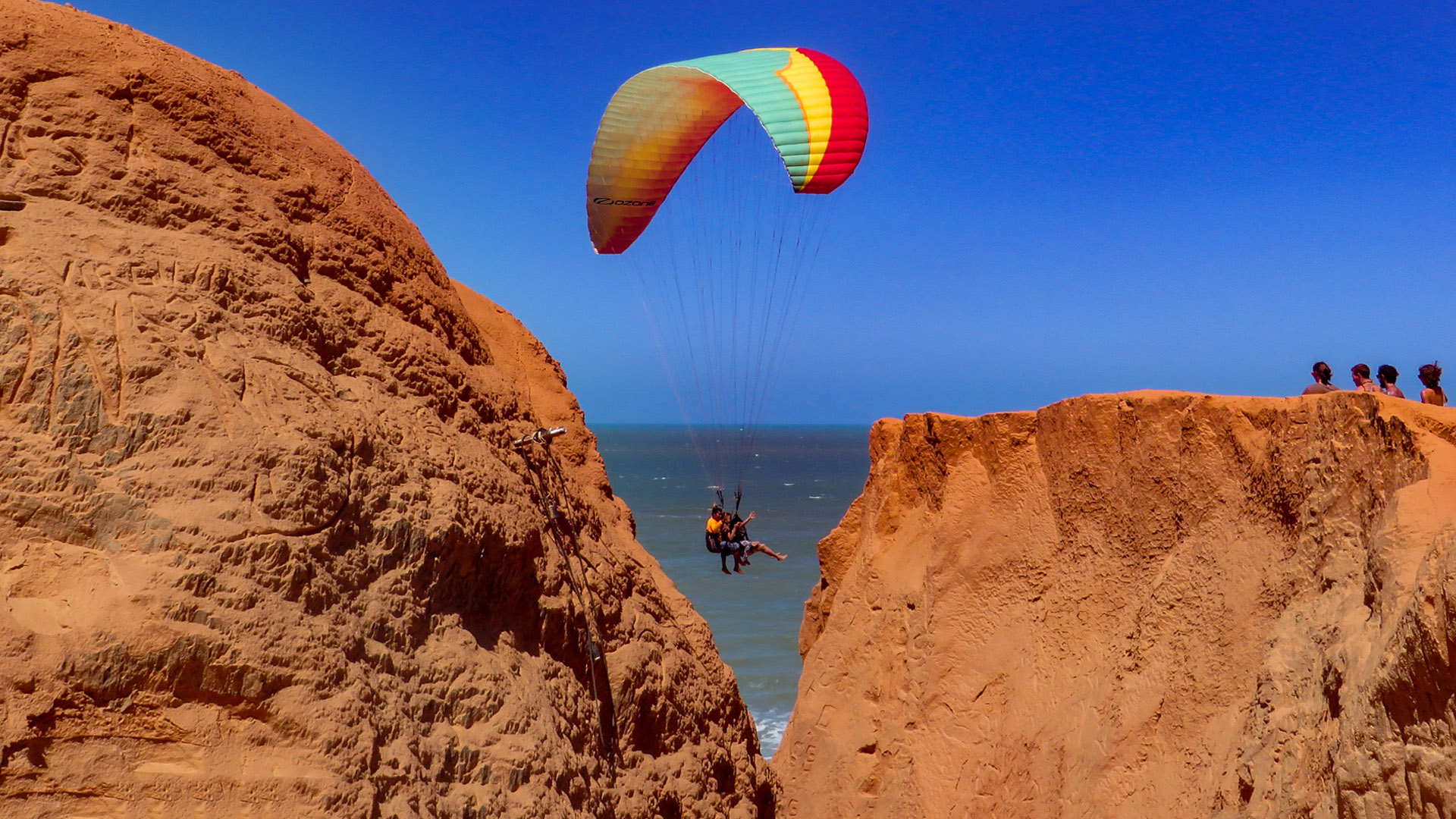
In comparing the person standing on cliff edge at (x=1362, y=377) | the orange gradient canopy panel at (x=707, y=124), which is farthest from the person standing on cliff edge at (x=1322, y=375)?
the orange gradient canopy panel at (x=707, y=124)

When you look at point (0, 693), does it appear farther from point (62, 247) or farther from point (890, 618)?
point (890, 618)

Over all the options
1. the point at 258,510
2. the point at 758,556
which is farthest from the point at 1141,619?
the point at 758,556

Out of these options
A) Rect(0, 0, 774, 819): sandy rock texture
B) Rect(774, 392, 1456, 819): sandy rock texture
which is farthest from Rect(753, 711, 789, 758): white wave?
Rect(0, 0, 774, 819): sandy rock texture

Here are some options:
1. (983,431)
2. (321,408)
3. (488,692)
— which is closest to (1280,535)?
(983,431)

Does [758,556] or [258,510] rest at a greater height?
[258,510]

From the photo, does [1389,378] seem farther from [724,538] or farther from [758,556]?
[758,556]

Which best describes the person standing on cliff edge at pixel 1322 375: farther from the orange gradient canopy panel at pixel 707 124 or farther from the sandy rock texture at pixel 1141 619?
the orange gradient canopy panel at pixel 707 124
